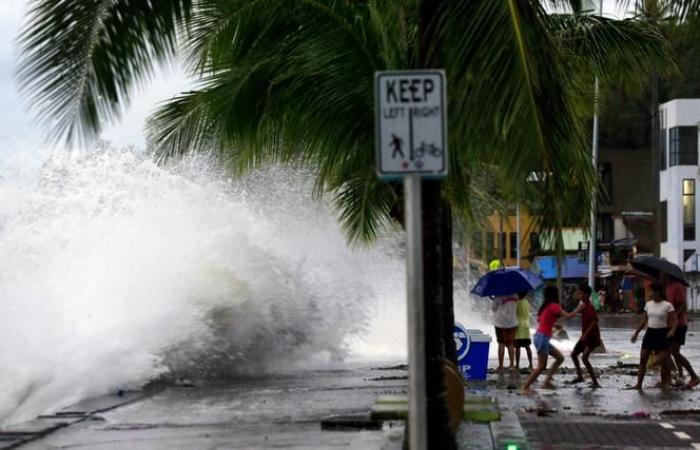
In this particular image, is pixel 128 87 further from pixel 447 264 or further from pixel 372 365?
pixel 372 365

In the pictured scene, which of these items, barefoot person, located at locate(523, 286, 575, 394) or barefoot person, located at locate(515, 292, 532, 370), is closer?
barefoot person, located at locate(523, 286, 575, 394)

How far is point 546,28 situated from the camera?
973 centimetres

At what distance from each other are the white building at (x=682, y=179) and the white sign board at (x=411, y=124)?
62397 mm

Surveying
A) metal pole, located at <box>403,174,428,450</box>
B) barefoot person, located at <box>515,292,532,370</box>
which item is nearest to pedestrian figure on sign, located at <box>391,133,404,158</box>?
metal pole, located at <box>403,174,428,450</box>

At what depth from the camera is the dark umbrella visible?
19.5m

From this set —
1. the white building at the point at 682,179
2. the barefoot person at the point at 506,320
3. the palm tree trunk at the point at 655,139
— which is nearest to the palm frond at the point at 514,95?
the barefoot person at the point at 506,320

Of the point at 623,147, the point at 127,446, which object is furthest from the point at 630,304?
the point at 127,446

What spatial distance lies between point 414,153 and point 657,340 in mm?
11780

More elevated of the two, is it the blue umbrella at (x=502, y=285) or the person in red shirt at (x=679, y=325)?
the blue umbrella at (x=502, y=285)

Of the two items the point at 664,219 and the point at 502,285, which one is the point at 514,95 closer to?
the point at 502,285

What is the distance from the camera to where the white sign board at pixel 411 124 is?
733 cm

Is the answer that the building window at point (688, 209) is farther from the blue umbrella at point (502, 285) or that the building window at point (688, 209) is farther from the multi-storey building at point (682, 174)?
the blue umbrella at point (502, 285)

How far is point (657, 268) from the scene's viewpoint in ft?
64.0

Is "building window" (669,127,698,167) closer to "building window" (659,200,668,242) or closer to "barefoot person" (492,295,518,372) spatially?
"building window" (659,200,668,242)
